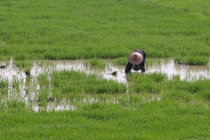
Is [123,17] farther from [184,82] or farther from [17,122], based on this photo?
[17,122]

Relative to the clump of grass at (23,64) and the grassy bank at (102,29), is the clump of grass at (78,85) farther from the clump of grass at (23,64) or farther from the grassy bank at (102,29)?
the grassy bank at (102,29)

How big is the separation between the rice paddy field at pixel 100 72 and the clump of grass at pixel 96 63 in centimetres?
2

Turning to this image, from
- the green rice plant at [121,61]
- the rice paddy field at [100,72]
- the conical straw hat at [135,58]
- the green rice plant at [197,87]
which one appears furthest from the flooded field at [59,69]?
the green rice plant at [197,87]

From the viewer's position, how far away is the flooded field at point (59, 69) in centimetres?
747

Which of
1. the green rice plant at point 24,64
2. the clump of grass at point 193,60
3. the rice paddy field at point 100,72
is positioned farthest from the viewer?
the clump of grass at point 193,60

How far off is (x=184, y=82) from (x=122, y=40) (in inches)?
113

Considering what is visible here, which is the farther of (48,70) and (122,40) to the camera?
(122,40)

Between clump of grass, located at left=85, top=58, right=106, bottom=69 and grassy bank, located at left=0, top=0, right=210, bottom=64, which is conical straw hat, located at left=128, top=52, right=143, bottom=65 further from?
grassy bank, located at left=0, top=0, right=210, bottom=64

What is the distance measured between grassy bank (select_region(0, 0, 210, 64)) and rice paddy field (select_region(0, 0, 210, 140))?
21 mm

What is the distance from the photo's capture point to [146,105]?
722 cm

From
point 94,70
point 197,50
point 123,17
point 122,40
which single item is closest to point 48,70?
point 94,70

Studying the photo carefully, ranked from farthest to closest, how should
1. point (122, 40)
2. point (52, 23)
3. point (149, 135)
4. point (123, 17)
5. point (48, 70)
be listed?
point (123, 17)
point (52, 23)
point (122, 40)
point (48, 70)
point (149, 135)

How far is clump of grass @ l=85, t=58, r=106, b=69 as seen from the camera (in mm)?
9359

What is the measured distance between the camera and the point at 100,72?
9078 mm
